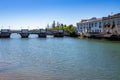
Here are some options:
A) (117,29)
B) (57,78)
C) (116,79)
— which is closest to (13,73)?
(57,78)

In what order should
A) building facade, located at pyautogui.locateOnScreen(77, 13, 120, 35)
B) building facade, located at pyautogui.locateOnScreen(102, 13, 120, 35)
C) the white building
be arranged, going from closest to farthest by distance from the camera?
building facade, located at pyautogui.locateOnScreen(102, 13, 120, 35)
building facade, located at pyautogui.locateOnScreen(77, 13, 120, 35)
the white building

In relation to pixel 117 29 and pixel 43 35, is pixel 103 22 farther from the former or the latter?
pixel 43 35

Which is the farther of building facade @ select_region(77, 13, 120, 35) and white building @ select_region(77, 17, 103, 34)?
white building @ select_region(77, 17, 103, 34)

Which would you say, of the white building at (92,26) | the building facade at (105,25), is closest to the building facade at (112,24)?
the building facade at (105,25)

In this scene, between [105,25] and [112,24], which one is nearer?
[112,24]

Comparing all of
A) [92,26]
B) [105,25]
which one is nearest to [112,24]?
[105,25]

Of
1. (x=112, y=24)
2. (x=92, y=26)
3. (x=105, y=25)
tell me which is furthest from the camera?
(x=92, y=26)

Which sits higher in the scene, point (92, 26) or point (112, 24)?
point (112, 24)

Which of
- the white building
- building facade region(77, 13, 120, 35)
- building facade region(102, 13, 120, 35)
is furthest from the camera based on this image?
the white building

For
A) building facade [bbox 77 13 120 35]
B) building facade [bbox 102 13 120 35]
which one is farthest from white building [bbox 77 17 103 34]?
building facade [bbox 102 13 120 35]

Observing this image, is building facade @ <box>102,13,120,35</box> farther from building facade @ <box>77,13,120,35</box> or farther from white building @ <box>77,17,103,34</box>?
white building @ <box>77,17,103,34</box>

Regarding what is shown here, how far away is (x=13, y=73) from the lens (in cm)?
2036

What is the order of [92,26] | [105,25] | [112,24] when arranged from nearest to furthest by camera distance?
[112,24] → [105,25] → [92,26]

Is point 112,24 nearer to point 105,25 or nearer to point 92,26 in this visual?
point 105,25
